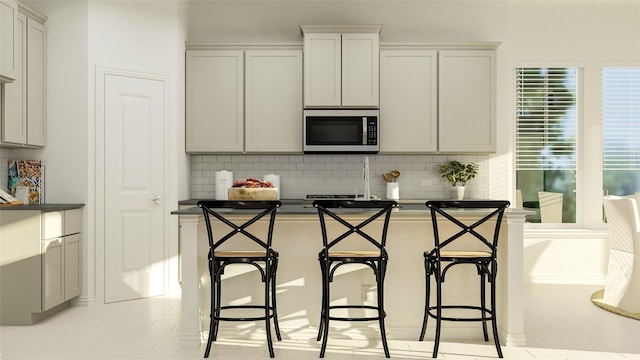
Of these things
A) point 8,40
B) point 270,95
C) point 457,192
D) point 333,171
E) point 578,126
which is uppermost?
point 8,40

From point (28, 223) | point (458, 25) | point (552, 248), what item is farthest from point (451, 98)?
point (28, 223)

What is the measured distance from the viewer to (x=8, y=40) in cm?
426

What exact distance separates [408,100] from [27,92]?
3555mm

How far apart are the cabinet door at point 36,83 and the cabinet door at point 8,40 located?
15.1 inches

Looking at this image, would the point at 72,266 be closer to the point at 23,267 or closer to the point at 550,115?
the point at 23,267

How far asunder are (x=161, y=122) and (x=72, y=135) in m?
0.80

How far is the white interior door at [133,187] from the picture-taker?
507 cm

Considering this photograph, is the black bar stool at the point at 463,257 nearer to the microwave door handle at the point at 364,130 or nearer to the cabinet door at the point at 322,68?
the microwave door handle at the point at 364,130

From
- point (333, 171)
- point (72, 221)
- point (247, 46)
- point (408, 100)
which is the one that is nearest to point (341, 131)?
point (333, 171)

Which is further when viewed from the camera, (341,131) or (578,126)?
(578,126)

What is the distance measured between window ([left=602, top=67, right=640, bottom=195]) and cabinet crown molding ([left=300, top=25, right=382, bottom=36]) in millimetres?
2756

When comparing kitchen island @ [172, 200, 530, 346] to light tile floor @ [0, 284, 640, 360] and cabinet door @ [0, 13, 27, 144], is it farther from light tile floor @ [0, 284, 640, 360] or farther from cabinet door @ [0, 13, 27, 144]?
cabinet door @ [0, 13, 27, 144]

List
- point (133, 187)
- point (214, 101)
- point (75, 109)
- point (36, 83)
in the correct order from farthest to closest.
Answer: point (214, 101)
point (133, 187)
point (75, 109)
point (36, 83)

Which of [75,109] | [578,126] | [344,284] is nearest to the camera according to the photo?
[344,284]
